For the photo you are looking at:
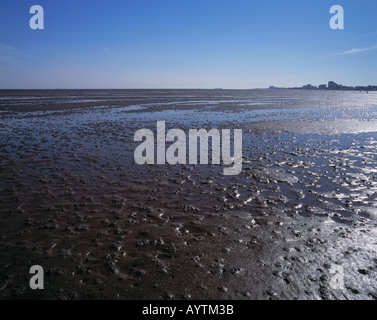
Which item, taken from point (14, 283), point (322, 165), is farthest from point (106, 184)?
point (322, 165)

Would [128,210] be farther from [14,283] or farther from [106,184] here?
[14,283]

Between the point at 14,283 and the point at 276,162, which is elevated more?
the point at 276,162

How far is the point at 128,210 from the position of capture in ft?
24.8

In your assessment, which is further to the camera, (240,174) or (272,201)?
(240,174)

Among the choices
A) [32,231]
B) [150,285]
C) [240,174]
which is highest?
[240,174]

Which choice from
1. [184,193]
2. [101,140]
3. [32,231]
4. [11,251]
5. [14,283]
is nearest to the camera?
[14,283]

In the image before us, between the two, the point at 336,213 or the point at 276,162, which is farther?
the point at 276,162

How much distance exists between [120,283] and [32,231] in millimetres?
3335

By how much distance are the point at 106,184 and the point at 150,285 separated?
573cm

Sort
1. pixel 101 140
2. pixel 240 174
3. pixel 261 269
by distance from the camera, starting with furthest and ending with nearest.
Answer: pixel 101 140, pixel 240 174, pixel 261 269

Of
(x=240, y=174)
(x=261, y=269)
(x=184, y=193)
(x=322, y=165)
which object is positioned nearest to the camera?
(x=261, y=269)

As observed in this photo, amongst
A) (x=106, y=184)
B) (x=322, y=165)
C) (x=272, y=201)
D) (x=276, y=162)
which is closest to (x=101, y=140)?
(x=106, y=184)

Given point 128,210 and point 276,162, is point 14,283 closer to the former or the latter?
point 128,210

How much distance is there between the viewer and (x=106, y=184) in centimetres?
951
